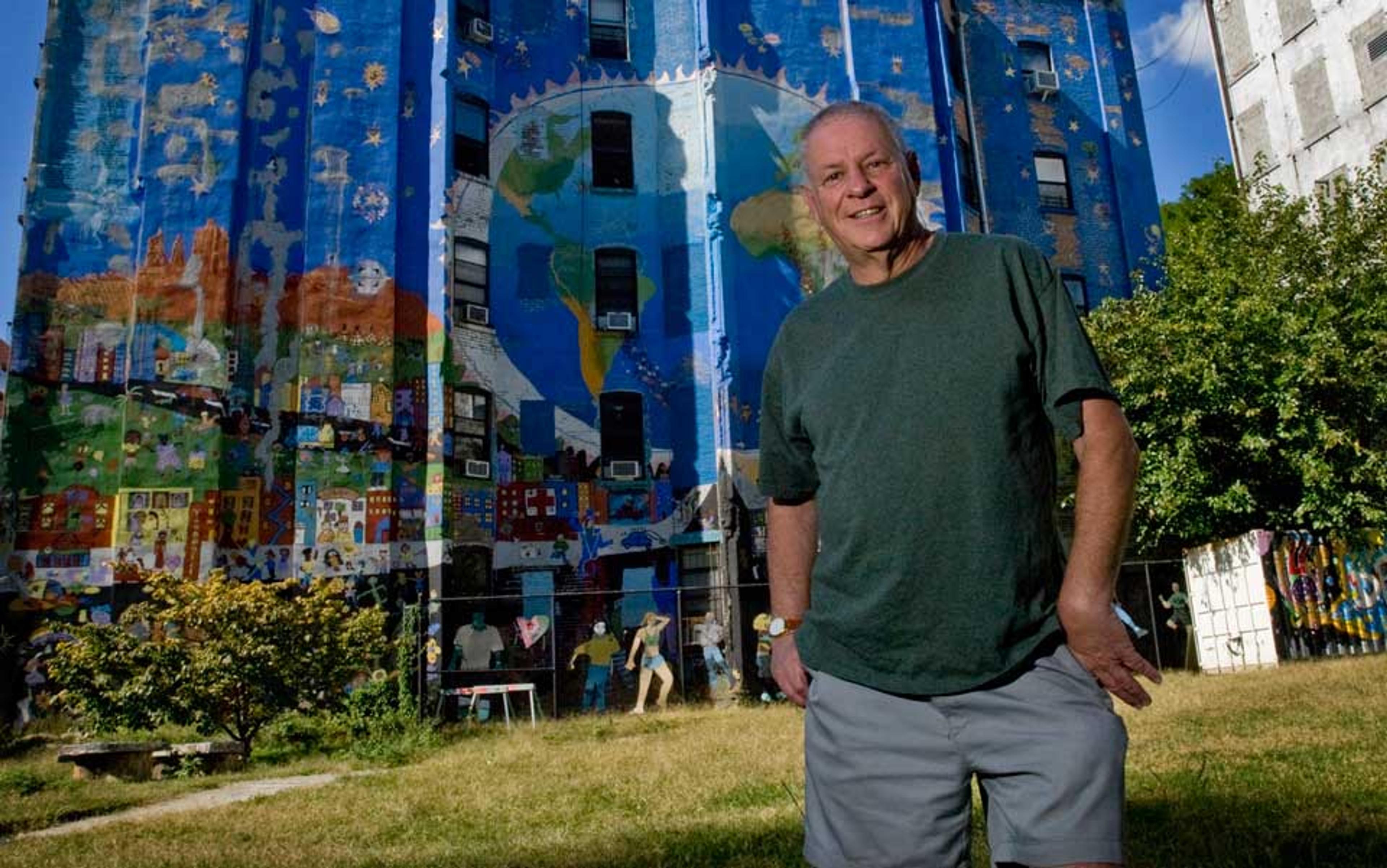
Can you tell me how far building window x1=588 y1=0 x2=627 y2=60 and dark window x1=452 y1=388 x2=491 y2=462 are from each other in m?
8.83

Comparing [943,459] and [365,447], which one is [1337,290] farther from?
[943,459]

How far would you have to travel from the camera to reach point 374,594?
19672 mm

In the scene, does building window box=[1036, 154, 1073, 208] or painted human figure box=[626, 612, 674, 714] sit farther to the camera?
building window box=[1036, 154, 1073, 208]

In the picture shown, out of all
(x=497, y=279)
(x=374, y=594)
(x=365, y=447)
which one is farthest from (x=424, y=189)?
(x=374, y=594)

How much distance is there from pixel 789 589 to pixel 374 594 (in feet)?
58.9

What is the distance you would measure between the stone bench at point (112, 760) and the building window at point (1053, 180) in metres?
24.0

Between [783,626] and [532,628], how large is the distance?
18.4 m

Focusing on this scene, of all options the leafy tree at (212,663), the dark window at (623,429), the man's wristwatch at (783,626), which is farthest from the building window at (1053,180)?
the man's wristwatch at (783,626)

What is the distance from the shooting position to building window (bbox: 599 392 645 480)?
22.2m

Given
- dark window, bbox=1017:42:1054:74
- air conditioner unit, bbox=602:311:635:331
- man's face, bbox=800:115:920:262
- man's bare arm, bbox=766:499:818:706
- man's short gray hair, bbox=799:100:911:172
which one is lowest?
man's bare arm, bbox=766:499:818:706

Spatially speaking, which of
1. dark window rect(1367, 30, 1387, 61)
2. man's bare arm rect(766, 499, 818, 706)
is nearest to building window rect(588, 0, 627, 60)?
dark window rect(1367, 30, 1387, 61)

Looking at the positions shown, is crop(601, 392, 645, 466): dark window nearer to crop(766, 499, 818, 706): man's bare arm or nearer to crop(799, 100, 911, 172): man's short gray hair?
crop(766, 499, 818, 706): man's bare arm

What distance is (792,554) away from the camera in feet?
10.2

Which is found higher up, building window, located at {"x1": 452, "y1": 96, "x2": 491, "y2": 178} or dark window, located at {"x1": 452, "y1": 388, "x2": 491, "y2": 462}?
building window, located at {"x1": 452, "y1": 96, "x2": 491, "y2": 178}
